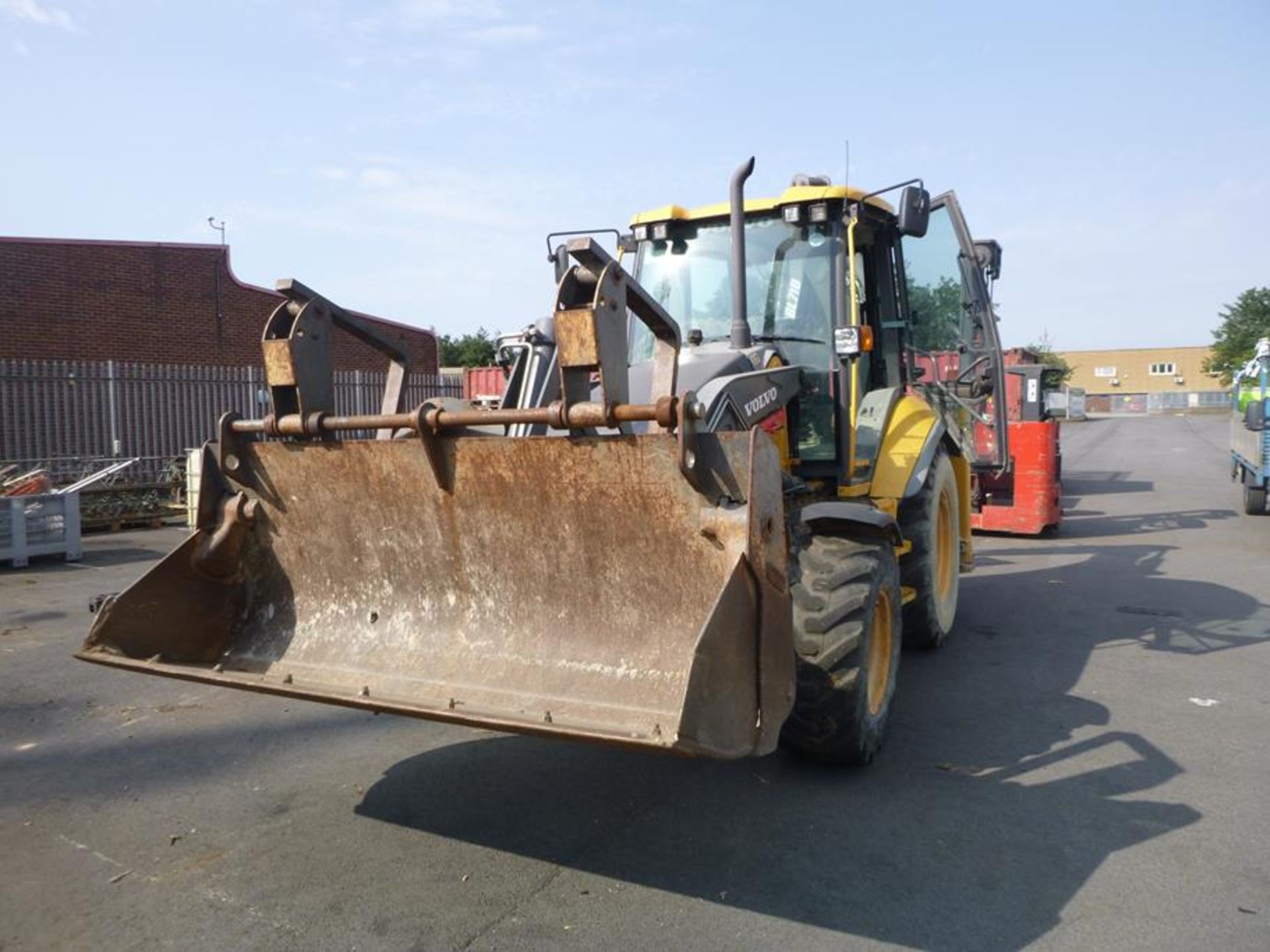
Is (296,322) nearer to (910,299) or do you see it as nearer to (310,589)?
(310,589)

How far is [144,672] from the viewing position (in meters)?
4.18

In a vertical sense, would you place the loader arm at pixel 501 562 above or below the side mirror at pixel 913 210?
below

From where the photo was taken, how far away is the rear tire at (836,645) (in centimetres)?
443

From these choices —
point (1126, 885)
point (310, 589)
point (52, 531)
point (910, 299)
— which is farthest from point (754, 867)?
point (52, 531)

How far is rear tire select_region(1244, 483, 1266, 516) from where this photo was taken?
49.7 feet

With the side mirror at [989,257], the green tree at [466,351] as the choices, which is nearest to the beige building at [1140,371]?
the green tree at [466,351]

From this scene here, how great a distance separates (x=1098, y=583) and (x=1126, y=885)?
22.3 feet

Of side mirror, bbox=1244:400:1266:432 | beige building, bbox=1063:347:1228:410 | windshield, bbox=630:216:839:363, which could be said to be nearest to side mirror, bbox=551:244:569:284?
windshield, bbox=630:216:839:363

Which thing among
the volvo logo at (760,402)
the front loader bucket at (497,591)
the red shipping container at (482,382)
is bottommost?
the front loader bucket at (497,591)

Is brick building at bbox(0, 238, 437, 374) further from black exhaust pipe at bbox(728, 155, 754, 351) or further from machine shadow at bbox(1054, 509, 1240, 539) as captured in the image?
black exhaust pipe at bbox(728, 155, 754, 351)

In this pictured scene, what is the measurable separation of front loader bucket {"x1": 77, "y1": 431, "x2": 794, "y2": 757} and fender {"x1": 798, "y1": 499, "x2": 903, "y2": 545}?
1145 mm

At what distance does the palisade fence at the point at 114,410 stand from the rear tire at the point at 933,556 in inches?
482

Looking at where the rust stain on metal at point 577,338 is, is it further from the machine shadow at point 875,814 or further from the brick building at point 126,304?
the brick building at point 126,304

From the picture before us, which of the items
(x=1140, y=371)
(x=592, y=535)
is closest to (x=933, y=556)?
(x=592, y=535)
